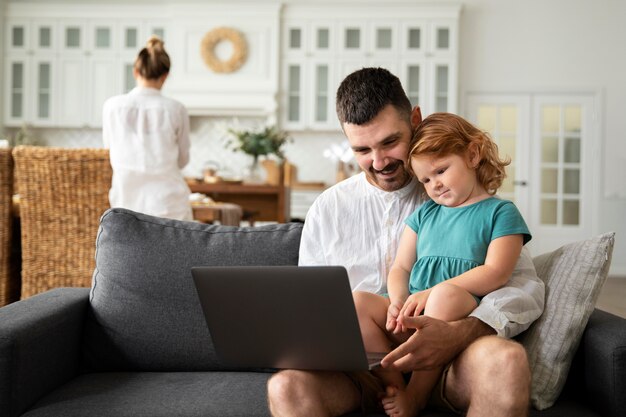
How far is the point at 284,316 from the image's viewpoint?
1.40 m

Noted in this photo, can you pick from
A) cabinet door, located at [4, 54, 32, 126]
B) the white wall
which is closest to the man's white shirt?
the white wall

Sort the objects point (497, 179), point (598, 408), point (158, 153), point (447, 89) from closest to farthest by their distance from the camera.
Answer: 1. point (598, 408)
2. point (497, 179)
3. point (158, 153)
4. point (447, 89)

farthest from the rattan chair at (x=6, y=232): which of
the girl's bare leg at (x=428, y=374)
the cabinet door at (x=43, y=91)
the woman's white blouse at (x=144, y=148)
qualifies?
the cabinet door at (x=43, y=91)

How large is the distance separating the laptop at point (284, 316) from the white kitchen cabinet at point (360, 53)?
6303 millimetres

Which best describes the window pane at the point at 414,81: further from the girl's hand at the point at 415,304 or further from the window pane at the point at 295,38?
the girl's hand at the point at 415,304

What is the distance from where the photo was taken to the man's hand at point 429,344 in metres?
1.40

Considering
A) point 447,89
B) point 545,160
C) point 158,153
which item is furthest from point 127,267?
point 545,160

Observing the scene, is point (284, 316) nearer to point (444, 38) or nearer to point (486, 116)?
point (444, 38)

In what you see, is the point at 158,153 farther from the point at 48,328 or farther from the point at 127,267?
the point at 48,328

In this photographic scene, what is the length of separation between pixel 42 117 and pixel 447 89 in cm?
439

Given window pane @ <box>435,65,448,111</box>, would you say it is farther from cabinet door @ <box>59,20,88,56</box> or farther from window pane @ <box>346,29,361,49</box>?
cabinet door @ <box>59,20,88,56</box>

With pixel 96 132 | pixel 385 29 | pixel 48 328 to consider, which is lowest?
pixel 48 328

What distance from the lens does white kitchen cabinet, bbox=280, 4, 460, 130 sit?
24.8 ft

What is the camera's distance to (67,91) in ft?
25.9
